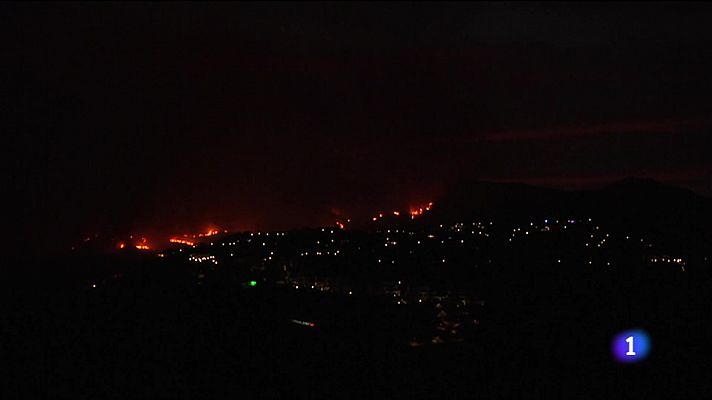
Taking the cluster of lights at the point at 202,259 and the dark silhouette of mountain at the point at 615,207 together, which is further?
the dark silhouette of mountain at the point at 615,207

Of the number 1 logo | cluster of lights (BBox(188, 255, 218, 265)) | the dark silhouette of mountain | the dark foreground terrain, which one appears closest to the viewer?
the dark foreground terrain

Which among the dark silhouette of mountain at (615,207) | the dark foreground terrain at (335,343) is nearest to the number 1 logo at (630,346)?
the dark foreground terrain at (335,343)

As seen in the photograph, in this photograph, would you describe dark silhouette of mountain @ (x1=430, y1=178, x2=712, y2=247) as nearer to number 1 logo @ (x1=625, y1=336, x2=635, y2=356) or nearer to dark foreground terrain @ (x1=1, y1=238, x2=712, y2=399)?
dark foreground terrain @ (x1=1, y1=238, x2=712, y2=399)

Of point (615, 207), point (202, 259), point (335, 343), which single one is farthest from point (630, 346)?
point (202, 259)

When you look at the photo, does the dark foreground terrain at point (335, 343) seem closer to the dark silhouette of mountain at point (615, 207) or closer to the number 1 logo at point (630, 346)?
the number 1 logo at point (630, 346)

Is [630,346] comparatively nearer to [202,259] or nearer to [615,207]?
[615,207]

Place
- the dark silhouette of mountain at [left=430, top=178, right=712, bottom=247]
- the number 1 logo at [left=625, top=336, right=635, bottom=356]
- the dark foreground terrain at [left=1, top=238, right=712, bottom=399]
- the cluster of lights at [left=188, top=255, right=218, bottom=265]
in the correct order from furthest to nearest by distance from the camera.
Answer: the dark silhouette of mountain at [left=430, top=178, right=712, bottom=247] → the cluster of lights at [left=188, top=255, right=218, bottom=265] → the number 1 logo at [left=625, top=336, right=635, bottom=356] → the dark foreground terrain at [left=1, top=238, right=712, bottom=399]

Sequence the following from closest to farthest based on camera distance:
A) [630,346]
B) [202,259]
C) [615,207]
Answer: [630,346]
[202,259]
[615,207]

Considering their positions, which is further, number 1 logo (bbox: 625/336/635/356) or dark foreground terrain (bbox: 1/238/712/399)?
number 1 logo (bbox: 625/336/635/356)

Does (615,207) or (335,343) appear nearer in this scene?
(335,343)

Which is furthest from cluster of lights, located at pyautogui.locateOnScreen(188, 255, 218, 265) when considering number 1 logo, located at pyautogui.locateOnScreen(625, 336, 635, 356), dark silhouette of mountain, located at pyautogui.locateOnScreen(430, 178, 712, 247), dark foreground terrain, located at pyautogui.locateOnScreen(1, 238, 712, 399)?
number 1 logo, located at pyautogui.locateOnScreen(625, 336, 635, 356)

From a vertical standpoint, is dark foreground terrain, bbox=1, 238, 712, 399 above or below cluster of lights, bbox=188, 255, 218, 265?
below
